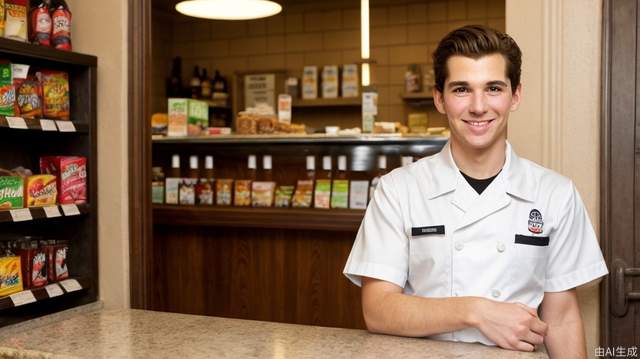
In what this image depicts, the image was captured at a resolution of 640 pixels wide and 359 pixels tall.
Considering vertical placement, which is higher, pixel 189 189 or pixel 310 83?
pixel 310 83

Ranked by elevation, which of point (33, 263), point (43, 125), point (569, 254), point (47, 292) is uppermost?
point (43, 125)

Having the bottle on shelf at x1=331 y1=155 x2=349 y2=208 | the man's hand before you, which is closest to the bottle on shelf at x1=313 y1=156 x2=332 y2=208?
the bottle on shelf at x1=331 y1=155 x2=349 y2=208

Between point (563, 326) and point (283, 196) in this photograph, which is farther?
point (283, 196)

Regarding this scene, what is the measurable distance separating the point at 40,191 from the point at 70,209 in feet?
0.49

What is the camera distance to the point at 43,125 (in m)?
2.56

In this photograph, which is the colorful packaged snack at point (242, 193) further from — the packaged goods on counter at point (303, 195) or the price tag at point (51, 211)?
the price tag at point (51, 211)

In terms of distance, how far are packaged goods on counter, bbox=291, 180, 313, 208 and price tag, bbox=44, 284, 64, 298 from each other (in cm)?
144

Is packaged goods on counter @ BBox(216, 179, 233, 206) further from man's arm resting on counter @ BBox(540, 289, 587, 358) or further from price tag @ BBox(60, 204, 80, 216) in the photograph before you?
man's arm resting on counter @ BBox(540, 289, 587, 358)

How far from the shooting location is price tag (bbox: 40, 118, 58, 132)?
256 centimetres

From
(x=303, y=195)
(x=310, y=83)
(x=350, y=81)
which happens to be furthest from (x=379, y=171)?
(x=310, y=83)

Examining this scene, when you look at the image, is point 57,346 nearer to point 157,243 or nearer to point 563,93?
point 563,93

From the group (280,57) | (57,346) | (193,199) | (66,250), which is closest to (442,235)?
(57,346)

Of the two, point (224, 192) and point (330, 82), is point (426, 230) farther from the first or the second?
point (330, 82)

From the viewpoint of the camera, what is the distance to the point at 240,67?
23.4 feet
